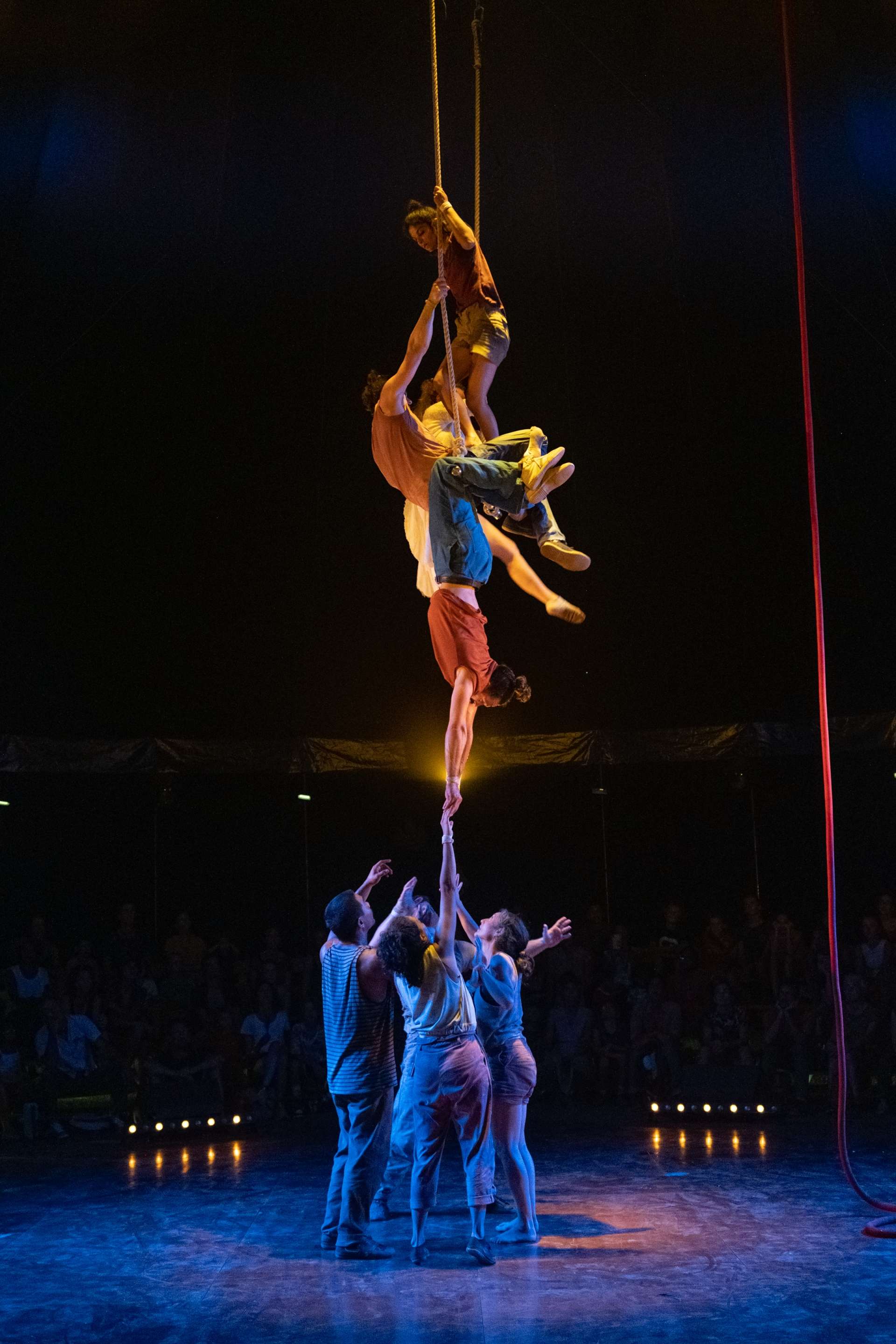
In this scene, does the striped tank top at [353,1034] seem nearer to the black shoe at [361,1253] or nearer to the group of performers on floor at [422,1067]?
the group of performers on floor at [422,1067]

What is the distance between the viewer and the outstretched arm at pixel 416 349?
438 cm

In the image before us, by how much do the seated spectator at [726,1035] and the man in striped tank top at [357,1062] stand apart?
4426mm

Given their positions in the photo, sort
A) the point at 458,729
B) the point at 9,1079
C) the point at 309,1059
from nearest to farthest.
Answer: the point at 458,729, the point at 9,1079, the point at 309,1059

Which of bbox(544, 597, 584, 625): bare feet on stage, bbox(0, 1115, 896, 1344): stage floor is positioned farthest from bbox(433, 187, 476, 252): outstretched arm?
bbox(0, 1115, 896, 1344): stage floor

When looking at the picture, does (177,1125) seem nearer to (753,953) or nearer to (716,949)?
(716,949)

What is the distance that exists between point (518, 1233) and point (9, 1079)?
437 centimetres

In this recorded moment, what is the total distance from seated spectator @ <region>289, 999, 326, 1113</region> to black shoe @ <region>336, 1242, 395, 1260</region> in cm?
422

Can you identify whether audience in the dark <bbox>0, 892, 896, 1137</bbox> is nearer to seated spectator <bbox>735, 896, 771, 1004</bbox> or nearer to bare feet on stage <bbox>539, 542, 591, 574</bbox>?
seated spectator <bbox>735, 896, 771, 1004</bbox>

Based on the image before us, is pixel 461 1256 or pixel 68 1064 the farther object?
pixel 68 1064

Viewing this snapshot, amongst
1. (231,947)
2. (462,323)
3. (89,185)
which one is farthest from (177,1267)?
(89,185)

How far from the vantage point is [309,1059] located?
9594 mm

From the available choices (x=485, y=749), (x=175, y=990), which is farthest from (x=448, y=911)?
(x=485, y=749)

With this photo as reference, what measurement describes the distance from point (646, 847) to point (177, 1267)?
7.52 meters

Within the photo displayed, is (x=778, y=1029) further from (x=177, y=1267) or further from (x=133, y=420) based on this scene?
(x=133, y=420)
